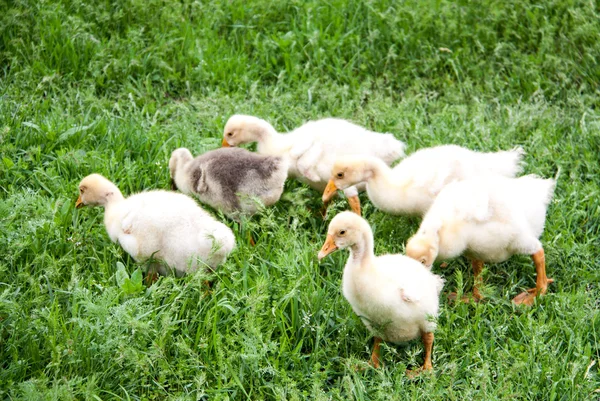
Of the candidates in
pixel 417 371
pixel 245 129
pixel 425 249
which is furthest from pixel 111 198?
pixel 417 371

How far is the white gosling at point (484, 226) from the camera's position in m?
4.52

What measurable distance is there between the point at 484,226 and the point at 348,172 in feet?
3.18

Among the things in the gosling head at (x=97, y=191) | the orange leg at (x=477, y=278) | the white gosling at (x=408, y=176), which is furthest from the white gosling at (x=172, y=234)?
the orange leg at (x=477, y=278)

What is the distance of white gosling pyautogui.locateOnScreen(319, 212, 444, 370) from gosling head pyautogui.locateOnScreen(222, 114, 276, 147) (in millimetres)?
1667

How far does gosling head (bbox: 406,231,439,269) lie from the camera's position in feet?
14.4

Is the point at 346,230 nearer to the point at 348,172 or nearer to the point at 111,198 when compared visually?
the point at 348,172

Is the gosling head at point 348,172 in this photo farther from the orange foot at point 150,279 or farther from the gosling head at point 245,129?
the orange foot at point 150,279

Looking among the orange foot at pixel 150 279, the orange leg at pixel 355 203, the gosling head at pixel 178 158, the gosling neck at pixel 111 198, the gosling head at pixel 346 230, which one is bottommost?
the orange leg at pixel 355 203

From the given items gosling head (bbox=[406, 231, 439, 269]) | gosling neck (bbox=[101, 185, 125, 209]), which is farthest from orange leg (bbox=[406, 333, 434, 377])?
gosling neck (bbox=[101, 185, 125, 209])

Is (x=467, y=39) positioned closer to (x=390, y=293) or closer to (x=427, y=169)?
(x=427, y=169)

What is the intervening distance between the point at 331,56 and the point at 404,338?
11.7 feet

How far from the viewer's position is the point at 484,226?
456cm

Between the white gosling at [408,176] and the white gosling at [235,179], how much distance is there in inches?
14.9

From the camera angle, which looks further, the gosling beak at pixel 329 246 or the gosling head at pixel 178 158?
the gosling head at pixel 178 158
